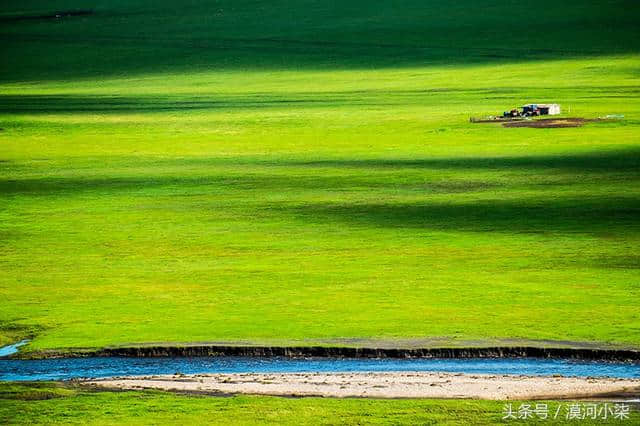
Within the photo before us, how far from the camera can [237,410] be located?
67.2 ft

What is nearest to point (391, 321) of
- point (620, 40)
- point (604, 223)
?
point (604, 223)

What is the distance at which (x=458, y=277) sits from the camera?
96.5 feet

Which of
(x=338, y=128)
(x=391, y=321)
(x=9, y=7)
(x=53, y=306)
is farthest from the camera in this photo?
(x=9, y=7)

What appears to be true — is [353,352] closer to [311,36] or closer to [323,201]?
[323,201]

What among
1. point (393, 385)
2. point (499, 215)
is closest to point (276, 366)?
point (393, 385)

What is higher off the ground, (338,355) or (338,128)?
(338,128)

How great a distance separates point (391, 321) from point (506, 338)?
2.59m

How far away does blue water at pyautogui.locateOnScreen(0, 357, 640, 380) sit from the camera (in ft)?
74.7

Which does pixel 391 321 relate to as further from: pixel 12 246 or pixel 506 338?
pixel 12 246

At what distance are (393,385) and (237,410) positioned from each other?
9.71ft

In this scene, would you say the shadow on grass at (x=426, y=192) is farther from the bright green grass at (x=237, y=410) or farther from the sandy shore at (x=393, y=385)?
the bright green grass at (x=237, y=410)

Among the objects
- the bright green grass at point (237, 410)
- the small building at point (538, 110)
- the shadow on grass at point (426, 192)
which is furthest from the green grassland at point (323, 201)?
the small building at point (538, 110)

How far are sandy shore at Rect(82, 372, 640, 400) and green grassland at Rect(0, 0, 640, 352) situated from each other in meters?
0.95

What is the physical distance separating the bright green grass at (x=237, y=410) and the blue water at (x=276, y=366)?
193 centimetres
